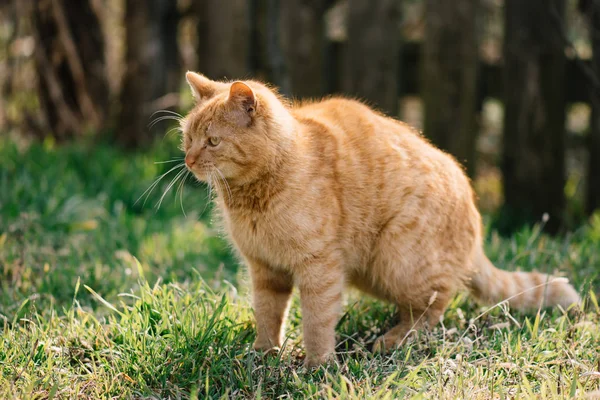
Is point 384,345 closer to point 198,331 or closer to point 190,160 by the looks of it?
point 198,331

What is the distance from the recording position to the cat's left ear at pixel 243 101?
2580 mm

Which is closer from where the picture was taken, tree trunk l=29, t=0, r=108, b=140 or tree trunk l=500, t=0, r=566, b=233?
tree trunk l=500, t=0, r=566, b=233

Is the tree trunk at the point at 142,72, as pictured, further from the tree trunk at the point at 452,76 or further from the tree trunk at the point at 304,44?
the tree trunk at the point at 452,76

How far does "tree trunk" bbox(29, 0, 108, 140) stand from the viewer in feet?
19.6

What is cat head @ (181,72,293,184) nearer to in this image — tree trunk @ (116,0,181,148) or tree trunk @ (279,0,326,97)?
tree trunk @ (279,0,326,97)

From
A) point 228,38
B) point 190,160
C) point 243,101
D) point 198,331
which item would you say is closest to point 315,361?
point 198,331

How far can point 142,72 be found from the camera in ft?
18.7

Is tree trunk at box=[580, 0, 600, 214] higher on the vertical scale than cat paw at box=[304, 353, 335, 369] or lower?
higher

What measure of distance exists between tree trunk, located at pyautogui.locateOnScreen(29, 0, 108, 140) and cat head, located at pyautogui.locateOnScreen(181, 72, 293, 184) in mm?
3604

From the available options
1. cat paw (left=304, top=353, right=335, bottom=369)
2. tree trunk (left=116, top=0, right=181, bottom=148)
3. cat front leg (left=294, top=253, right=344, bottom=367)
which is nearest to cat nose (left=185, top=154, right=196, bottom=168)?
cat front leg (left=294, top=253, right=344, bottom=367)

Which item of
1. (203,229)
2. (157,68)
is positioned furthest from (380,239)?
(157,68)

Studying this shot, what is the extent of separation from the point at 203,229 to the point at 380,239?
178 centimetres

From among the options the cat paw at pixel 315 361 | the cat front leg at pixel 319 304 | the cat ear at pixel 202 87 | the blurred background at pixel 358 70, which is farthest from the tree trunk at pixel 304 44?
the cat paw at pixel 315 361

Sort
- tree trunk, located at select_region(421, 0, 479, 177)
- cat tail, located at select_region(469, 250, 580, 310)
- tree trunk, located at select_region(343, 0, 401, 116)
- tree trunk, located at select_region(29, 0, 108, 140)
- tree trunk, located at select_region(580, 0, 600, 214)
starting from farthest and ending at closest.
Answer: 1. tree trunk, located at select_region(29, 0, 108, 140)
2. tree trunk, located at select_region(343, 0, 401, 116)
3. tree trunk, located at select_region(421, 0, 479, 177)
4. tree trunk, located at select_region(580, 0, 600, 214)
5. cat tail, located at select_region(469, 250, 580, 310)
